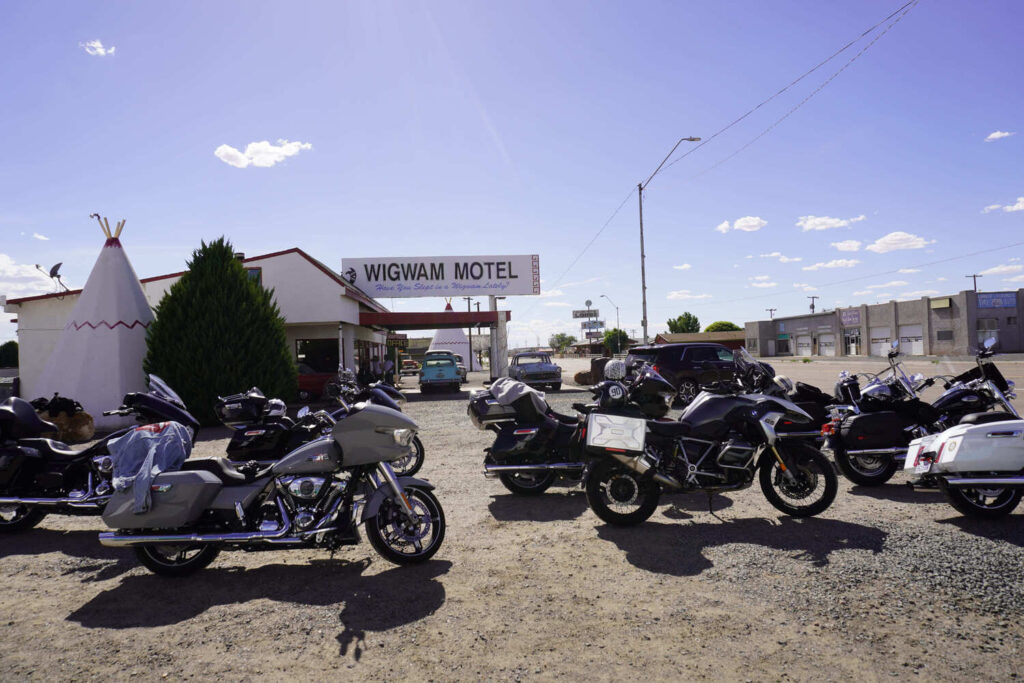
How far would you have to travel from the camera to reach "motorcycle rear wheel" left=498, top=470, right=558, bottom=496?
738 cm

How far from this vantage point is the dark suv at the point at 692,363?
59.1 feet

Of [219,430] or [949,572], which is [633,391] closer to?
[949,572]

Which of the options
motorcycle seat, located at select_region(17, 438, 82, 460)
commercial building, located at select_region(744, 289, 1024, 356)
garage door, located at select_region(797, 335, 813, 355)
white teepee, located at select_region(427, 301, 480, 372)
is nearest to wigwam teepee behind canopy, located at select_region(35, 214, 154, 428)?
motorcycle seat, located at select_region(17, 438, 82, 460)

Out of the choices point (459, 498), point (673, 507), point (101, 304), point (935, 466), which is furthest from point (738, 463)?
point (101, 304)

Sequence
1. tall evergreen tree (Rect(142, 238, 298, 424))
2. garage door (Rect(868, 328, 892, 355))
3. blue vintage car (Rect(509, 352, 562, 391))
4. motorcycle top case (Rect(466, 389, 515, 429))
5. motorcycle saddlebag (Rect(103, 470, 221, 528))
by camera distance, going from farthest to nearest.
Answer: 1. garage door (Rect(868, 328, 892, 355))
2. blue vintage car (Rect(509, 352, 562, 391))
3. tall evergreen tree (Rect(142, 238, 298, 424))
4. motorcycle top case (Rect(466, 389, 515, 429))
5. motorcycle saddlebag (Rect(103, 470, 221, 528))

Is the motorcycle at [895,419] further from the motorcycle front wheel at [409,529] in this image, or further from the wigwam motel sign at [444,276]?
the wigwam motel sign at [444,276]

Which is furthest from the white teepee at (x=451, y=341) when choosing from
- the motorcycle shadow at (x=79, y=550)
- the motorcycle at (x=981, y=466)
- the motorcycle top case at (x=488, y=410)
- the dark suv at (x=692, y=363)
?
the motorcycle at (x=981, y=466)

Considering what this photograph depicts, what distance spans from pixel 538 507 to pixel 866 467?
3.97m

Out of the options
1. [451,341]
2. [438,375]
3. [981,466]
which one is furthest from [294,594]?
[451,341]

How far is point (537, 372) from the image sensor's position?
24.6 metres

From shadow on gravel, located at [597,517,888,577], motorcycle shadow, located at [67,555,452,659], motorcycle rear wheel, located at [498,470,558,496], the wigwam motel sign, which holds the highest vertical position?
the wigwam motel sign

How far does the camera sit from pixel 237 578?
4891 mm

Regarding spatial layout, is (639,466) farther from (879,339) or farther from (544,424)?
(879,339)

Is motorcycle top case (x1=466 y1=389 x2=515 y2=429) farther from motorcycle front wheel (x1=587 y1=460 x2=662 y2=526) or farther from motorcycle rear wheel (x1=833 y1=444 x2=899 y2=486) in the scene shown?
motorcycle rear wheel (x1=833 y1=444 x2=899 y2=486)
